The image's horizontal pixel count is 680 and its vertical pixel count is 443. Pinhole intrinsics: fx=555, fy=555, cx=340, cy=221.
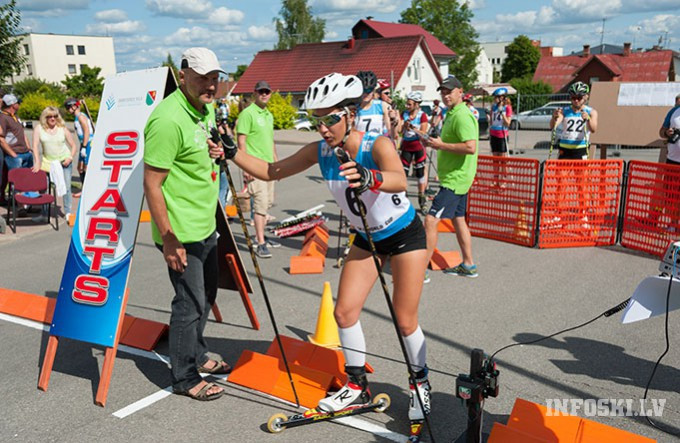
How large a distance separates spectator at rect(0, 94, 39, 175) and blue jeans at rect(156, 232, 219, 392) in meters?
7.49

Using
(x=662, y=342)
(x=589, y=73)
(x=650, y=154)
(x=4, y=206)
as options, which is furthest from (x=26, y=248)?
(x=589, y=73)

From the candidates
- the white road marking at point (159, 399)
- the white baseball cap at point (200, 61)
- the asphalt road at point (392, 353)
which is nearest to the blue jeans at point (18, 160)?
the asphalt road at point (392, 353)

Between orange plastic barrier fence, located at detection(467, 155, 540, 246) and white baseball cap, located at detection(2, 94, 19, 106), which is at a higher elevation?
white baseball cap, located at detection(2, 94, 19, 106)

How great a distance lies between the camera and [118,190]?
410 cm

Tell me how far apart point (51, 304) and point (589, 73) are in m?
57.3

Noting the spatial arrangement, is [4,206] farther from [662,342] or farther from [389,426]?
[662,342]

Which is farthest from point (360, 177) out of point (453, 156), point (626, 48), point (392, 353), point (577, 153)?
point (626, 48)

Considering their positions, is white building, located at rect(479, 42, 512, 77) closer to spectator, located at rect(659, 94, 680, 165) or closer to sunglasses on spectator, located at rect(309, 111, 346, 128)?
spectator, located at rect(659, 94, 680, 165)

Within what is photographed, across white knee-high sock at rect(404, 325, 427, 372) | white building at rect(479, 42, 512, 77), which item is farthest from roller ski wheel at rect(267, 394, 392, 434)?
white building at rect(479, 42, 512, 77)

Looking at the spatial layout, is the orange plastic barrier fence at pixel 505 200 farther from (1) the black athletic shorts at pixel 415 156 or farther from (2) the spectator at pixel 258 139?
A: (2) the spectator at pixel 258 139

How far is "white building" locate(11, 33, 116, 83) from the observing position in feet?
300

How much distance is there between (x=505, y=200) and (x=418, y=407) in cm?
545

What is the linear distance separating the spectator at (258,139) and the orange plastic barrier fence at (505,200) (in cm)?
325

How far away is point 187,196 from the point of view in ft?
12.4
